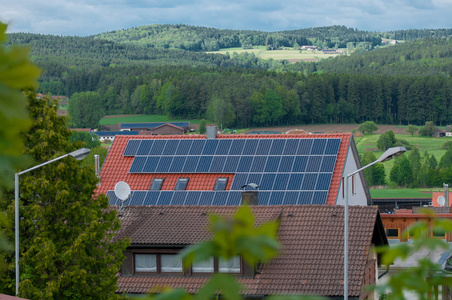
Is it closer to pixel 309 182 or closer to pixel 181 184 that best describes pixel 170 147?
pixel 181 184

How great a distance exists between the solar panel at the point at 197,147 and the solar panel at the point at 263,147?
2851mm

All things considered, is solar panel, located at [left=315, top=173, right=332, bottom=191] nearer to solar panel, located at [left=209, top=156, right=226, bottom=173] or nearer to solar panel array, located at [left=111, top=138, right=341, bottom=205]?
solar panel array, located at [left=111, top=138, right=341, bottom=205]

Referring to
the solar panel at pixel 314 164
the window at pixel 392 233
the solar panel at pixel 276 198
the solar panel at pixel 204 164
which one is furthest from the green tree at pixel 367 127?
the solar panel at pixel 276 198

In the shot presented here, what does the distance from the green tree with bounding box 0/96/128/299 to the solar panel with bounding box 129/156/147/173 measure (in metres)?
15.2

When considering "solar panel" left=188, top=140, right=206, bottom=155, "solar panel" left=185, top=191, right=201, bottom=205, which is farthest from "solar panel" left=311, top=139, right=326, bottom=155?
"solar panel" left=185, top=191, right=201, bottom=205

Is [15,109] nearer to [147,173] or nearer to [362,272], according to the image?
[362,272]

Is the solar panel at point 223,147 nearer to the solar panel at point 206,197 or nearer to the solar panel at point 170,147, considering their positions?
the solar panel at point 170,147

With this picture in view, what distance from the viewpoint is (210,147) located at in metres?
39.2

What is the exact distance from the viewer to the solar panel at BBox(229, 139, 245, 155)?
1507 inches

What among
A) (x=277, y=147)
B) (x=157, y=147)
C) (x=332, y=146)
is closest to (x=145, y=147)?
(x=157, y=147)

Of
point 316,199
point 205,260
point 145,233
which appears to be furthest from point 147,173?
point 205,260

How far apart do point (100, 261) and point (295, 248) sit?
19.0 feet

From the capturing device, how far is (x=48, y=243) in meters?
20.5

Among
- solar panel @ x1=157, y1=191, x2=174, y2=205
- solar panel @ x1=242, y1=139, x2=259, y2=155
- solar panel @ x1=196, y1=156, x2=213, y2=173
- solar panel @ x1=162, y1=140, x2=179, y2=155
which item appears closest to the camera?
solar panel @ x1=157, y1=191, x2=174, y2=205
